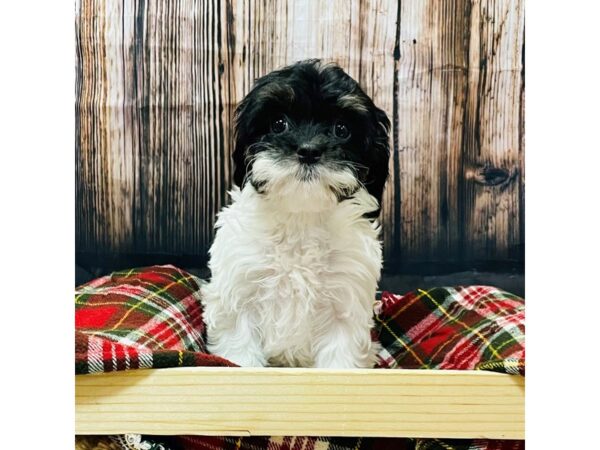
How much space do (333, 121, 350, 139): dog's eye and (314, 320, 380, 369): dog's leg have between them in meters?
0.39

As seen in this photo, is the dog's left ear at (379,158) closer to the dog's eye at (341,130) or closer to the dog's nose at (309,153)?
the dog's eye at (341,130)

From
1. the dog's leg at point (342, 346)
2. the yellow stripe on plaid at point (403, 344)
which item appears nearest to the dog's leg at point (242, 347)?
the dog's leg at point (342, 346)

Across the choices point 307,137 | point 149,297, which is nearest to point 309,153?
point 307,137

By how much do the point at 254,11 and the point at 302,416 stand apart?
0.85m

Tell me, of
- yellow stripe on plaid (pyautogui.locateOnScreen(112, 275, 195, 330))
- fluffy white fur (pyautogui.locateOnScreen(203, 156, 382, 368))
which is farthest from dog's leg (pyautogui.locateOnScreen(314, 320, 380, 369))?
→ yellow stripe on plaid (pyautogui.locateOnScreen(112, 275, 195, 330))

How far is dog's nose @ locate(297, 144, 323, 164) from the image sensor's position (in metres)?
1.13

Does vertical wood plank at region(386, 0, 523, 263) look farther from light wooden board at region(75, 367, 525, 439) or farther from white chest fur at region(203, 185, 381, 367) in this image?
light wooden board at region(75, 367, 525, 439)

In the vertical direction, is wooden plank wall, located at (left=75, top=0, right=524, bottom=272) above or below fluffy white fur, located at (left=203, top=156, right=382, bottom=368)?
above

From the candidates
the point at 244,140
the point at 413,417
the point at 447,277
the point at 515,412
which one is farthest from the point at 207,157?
the point at 515,412

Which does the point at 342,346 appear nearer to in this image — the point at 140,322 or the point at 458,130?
the point at 140,322

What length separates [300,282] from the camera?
130cm

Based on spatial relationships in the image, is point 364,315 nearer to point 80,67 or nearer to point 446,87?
point 446,87

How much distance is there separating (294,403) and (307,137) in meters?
0.48

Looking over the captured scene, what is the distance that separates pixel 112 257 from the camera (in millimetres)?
1378
